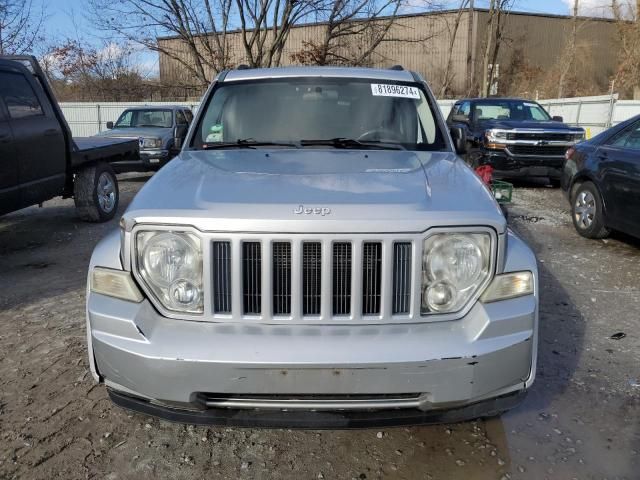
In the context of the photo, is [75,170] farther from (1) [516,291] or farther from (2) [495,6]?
(2) [495,6]

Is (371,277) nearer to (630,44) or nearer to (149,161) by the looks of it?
(149,161)

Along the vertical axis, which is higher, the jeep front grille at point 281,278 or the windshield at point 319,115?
the windshield at point 319,115

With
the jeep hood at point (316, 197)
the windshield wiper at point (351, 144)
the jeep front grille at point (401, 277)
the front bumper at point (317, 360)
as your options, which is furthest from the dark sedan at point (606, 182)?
the jeep front grille at point (401, 277)

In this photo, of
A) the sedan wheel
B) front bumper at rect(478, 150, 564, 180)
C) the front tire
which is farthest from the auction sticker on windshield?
front bumper at rect(478, 150, 564, 180)

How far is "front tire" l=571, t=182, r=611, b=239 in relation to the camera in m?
6.71

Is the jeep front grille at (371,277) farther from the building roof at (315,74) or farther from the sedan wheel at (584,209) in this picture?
the sedan wheel at (584,209)

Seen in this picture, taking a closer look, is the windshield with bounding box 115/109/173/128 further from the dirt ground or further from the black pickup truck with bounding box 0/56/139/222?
the dirt ground

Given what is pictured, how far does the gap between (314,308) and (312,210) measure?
0.40 meters

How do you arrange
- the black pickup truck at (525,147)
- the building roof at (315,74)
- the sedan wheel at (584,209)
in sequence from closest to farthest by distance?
the building roof at (315,74) < the sedan wheel at (584,209) < the black pickup truck at (525,147)

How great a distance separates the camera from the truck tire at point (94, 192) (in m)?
7.71

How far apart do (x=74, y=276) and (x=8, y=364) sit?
1.99 meters

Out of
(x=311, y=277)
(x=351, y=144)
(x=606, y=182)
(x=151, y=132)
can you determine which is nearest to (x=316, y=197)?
(x=311, y=277)

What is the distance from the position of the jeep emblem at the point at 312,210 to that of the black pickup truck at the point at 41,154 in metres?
4.75

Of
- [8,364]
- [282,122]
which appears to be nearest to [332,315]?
[282,122]
